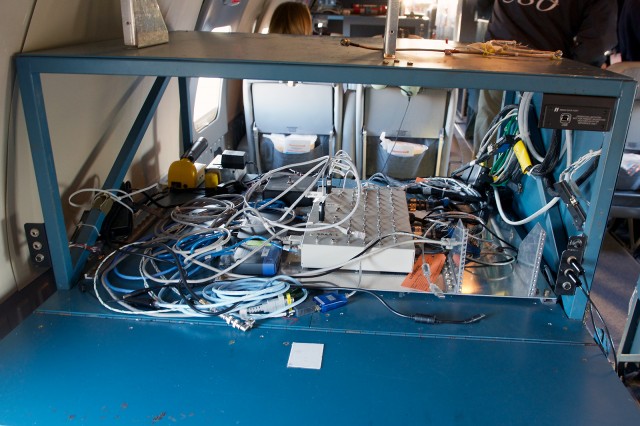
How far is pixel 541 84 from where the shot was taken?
1090 millimetres

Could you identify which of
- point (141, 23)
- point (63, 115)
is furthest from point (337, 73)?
point (63, 115)

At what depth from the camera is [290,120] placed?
137 inches

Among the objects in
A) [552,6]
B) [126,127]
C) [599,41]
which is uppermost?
[552,6]

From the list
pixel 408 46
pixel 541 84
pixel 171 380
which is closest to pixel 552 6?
pixel 408 46

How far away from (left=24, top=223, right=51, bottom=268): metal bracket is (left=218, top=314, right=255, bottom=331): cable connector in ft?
1.68

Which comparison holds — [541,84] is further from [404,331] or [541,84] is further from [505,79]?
[404,331]

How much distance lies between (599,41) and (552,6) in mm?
353

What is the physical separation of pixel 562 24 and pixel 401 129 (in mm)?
1136

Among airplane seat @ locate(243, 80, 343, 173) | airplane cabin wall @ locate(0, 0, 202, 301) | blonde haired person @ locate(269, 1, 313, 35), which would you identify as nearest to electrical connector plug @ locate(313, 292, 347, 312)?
airplane cabin wall @ locate(0, 0, 202, 301)

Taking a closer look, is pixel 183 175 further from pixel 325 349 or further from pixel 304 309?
pixel 325 349

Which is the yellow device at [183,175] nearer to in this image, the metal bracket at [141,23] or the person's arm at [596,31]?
the metal bracket at [141,23]

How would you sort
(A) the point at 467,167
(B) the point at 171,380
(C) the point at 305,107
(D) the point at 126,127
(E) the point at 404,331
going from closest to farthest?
(B) the point at 171,380 → (E) the point at 404,331 → (D) the point at 126,127 → (A) the point at 467,167 → (C) the point at 305,107

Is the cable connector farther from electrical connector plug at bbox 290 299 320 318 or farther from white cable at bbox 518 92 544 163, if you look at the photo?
white cable at bbox 518 92 544 163

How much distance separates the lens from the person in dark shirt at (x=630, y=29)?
398 centimetres
